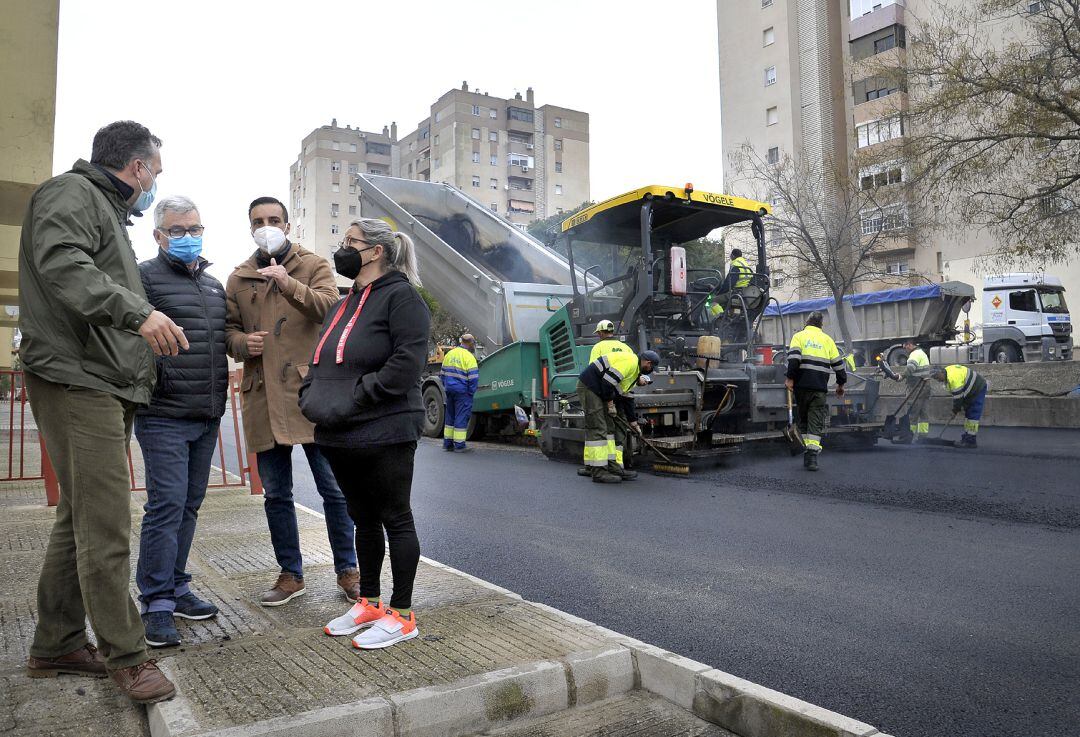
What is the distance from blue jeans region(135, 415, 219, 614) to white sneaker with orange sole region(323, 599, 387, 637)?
60cm

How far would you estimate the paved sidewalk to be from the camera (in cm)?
237

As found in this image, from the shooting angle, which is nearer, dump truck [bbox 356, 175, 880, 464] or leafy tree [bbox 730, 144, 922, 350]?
dump truck [bbox 356, 175, 880, 464]

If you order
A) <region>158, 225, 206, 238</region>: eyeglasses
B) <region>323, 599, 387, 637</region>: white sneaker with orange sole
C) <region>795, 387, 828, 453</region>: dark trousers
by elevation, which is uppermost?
<region>158, 225, 206, 238</region>: eyeglasses

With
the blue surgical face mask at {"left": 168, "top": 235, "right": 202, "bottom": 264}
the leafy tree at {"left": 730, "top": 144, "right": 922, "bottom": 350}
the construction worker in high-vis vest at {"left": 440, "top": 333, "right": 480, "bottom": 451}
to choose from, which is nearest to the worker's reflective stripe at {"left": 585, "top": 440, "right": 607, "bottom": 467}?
the construction worker in high-vis vest at {"left": 440, "top": 333, "right": 480, "bottom": 451}

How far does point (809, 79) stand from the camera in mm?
39438

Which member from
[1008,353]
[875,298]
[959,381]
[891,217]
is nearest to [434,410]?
[959,381]

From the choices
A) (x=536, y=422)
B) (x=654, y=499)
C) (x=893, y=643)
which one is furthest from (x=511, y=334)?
(x=893, y=643)

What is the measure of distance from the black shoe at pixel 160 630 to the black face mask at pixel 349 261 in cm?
144

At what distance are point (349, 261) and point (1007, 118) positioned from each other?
47.8 ft

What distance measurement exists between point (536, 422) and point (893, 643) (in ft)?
23.7

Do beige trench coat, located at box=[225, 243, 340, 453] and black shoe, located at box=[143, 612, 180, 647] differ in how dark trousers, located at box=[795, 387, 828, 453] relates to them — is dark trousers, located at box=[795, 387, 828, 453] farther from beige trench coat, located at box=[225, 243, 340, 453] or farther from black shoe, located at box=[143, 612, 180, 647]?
black shoe, located at box=[143, 612, 180, 647]

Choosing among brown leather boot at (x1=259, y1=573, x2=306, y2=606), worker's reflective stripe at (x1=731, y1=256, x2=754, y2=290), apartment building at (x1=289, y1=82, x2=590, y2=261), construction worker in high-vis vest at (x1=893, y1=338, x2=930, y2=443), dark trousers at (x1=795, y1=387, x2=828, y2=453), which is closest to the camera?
brown leather boot at (x1=259, y1=573, x2=306, y2=606)

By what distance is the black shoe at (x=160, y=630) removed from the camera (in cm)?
299

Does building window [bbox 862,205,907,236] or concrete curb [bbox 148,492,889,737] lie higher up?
building window [bbox 862,205,907,236]
